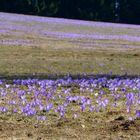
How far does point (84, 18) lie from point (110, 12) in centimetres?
440

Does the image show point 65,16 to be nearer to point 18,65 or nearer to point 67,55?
point 67,55

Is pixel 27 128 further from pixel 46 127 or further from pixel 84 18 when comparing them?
pixel 84 18

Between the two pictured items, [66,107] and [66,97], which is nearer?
[66,107]

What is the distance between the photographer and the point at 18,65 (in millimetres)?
19219

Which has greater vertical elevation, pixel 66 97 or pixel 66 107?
pixel 66 107

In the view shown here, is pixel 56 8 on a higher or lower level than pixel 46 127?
lower

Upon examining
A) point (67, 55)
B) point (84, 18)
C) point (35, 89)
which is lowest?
point (84, 18)

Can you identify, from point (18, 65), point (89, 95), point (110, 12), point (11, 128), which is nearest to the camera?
point (11, 128)

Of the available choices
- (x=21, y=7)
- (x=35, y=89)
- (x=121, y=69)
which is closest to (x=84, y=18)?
(x=21, y=7)

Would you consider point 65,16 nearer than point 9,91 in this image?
No

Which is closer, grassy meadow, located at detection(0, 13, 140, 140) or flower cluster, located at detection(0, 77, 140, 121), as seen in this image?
grassy meadow, located at detection(0, 13, 140, 140)

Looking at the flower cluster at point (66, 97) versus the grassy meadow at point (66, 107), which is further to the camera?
the flower cluster at point (66, 97)

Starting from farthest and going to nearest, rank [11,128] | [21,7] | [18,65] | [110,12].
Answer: [110,12], [21,7], [18,65], [11,128]

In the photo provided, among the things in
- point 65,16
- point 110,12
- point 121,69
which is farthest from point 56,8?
point 121,69
